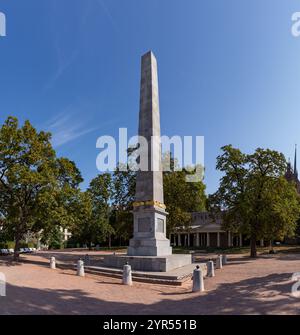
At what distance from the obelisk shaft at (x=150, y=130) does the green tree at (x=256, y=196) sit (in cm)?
1260

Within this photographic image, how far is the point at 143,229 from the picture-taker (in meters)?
20.0

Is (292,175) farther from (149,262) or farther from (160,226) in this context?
(149,262)

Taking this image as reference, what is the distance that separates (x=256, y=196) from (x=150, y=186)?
15.0m

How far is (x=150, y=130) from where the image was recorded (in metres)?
21.4

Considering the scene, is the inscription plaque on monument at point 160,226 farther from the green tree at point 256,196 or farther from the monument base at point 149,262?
the green tree at point 256,196

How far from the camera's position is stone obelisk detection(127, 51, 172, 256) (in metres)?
19.6

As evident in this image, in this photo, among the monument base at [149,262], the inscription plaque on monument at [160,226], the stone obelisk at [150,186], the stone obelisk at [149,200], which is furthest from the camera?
the inscription plaque on monument at [160,226]

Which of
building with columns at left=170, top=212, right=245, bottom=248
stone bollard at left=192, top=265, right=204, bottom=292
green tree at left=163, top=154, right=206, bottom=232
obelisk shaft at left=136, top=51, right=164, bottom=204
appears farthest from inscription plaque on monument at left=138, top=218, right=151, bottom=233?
building with columns at left=170, top=212, right=245, bottom=248

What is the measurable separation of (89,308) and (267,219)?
77.1 ft

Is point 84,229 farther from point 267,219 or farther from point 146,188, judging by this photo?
point 146,188

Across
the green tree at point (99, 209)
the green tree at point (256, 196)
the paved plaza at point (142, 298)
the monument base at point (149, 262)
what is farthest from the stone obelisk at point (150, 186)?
the green tree at point (99, 209)

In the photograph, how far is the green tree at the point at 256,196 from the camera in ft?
98.1

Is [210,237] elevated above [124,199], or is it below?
below

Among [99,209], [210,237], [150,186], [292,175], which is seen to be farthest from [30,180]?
[292,175]
